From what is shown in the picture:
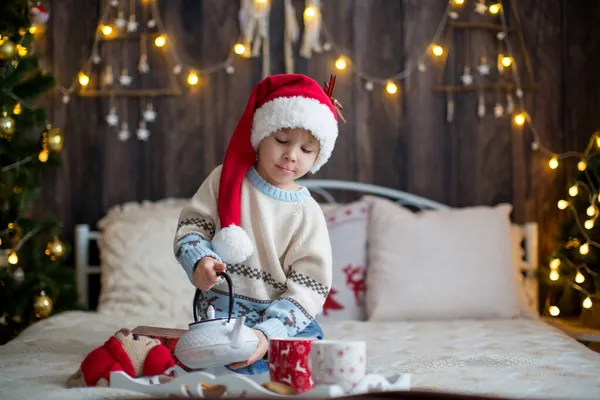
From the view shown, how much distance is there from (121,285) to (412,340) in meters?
1.14

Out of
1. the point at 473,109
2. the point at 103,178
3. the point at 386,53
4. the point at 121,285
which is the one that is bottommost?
the point at 121,285

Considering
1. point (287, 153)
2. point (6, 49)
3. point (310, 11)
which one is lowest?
point (287, 153)

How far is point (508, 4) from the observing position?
336 cm

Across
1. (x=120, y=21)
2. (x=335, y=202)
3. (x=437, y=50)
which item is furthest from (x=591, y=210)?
(x=120, y=21)

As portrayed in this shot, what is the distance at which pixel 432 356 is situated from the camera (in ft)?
6.93

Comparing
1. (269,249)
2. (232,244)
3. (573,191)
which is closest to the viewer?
(232,244)

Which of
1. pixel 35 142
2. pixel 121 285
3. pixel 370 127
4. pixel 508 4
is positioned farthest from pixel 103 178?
pixel 508 4

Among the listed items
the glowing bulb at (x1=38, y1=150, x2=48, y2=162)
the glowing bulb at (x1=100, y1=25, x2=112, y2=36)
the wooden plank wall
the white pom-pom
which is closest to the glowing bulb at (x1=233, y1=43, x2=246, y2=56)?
the wooden plank wall

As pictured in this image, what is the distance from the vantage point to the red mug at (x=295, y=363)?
140cm

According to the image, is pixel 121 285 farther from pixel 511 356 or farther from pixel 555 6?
pixel 555 6

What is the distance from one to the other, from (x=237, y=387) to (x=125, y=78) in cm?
224

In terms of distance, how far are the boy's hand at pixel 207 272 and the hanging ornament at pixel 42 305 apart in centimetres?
146

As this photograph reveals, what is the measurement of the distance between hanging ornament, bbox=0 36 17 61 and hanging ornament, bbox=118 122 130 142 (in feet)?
2.09

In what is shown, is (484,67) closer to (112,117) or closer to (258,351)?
(112,117)
